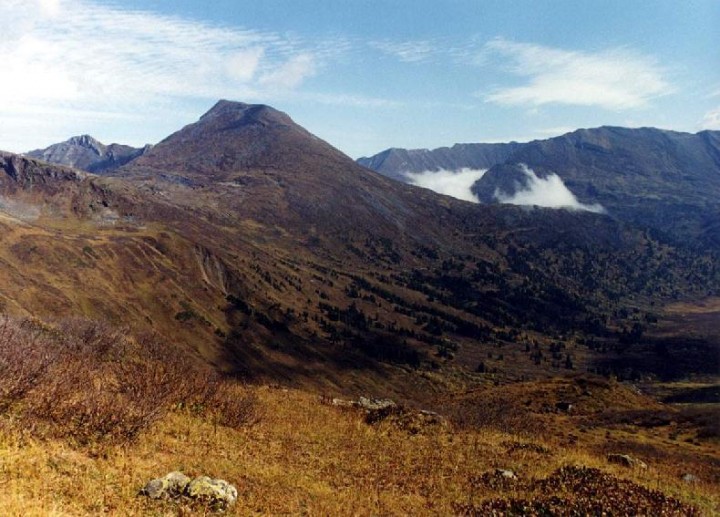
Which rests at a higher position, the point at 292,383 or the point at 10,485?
the point at 10,485

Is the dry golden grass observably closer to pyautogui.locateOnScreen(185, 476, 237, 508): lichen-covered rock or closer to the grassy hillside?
the grassy hillside

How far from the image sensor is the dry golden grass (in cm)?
1180

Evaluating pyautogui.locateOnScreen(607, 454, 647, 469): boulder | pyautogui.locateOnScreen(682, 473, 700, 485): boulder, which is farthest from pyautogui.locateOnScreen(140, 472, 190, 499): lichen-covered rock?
pyautogui.locateOnScreen(682, 473, 700, 485): boulder

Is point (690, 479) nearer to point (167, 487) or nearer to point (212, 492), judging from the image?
point (212, 492)

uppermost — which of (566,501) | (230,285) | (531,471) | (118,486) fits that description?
(118,486)

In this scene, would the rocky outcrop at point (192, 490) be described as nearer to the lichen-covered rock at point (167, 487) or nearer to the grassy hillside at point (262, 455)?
the lichen-covered rock at point (167, 487)

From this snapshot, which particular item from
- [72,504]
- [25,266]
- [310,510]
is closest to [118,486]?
[72,504]

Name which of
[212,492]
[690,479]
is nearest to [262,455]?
[212,492]

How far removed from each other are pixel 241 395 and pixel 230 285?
133876 millimetres

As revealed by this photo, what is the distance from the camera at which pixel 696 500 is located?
1788 cm

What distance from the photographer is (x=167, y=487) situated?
12.8 m

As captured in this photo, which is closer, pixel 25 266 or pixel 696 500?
pixel 696 500

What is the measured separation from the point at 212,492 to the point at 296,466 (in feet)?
17.5

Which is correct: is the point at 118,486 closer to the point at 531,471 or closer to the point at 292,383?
the point at 531,471
